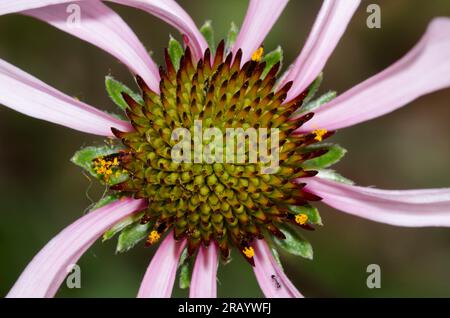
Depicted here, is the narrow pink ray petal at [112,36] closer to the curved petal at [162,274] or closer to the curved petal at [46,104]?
the curved petal at [46,104]

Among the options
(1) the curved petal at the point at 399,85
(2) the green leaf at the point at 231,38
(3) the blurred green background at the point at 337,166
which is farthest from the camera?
(3) the blurred green background at the point at 337,166

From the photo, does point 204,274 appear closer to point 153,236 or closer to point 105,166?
point 153,236

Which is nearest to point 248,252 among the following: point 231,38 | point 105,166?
point 105,166

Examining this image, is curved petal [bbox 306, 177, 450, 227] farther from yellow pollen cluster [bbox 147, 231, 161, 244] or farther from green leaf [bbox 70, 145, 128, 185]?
green leaf [bbox 70, 145, 128, 185]

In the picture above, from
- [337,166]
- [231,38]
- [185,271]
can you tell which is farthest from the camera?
[337,166]

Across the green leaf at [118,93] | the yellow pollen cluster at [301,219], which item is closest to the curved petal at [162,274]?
the yellow pollen cluster at [301,219]

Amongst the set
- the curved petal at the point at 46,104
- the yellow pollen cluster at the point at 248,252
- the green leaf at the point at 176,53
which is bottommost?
the yellow pollen cluster at the point at 248,252

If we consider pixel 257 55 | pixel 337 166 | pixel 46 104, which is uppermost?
pixel 257 55

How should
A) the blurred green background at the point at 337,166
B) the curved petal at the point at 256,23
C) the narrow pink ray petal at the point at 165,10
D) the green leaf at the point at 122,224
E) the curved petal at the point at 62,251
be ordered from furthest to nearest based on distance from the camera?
the blurred green background at the point at 337,166 → the curved petal at the point at 256,23 → the green leaf at the point at 122,224 → the curved petal at the point at 62,251 → the narrow pink ray petal at the point at 165,10
